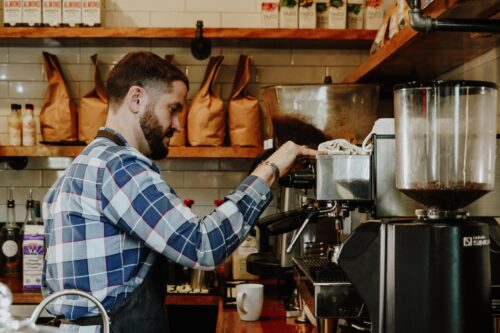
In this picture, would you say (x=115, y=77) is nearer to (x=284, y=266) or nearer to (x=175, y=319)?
(x=284, y=266)

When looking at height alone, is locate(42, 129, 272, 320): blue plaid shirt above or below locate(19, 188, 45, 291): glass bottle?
above

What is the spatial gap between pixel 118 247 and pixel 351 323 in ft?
2.19

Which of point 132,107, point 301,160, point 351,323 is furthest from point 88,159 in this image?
point 351,323

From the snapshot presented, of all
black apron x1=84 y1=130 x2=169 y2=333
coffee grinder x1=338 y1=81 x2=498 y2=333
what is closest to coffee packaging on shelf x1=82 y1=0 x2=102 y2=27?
black apron x1=84 y1=130 x2=169 y2=333

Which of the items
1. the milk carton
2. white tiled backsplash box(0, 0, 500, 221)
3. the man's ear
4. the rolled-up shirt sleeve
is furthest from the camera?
white tiled backsplash box(0, 0, 500, 221)

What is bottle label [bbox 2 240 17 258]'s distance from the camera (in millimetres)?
3523

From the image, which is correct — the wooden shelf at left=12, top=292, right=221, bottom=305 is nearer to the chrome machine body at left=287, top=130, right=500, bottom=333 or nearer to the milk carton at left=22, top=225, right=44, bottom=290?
the milk carton at left=22, top=225, right=44, bottom=290

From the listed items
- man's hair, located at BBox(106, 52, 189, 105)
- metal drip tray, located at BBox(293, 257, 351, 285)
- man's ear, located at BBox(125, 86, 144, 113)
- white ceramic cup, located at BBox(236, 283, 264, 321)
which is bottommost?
white ceramic cup, located at BBox(236, 283, 264, 321)

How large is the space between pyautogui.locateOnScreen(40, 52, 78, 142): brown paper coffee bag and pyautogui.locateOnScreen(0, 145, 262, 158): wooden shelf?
7 centimetres

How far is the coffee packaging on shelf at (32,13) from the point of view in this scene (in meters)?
3.56

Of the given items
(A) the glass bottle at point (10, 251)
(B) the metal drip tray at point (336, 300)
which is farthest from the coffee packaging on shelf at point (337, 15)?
(B) the metal drip tray at point (336, 300)

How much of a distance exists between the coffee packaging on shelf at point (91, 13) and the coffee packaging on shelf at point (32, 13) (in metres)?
0.21

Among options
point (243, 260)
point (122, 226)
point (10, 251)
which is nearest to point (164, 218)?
point (122, 226)

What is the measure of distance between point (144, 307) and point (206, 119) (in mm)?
1639
